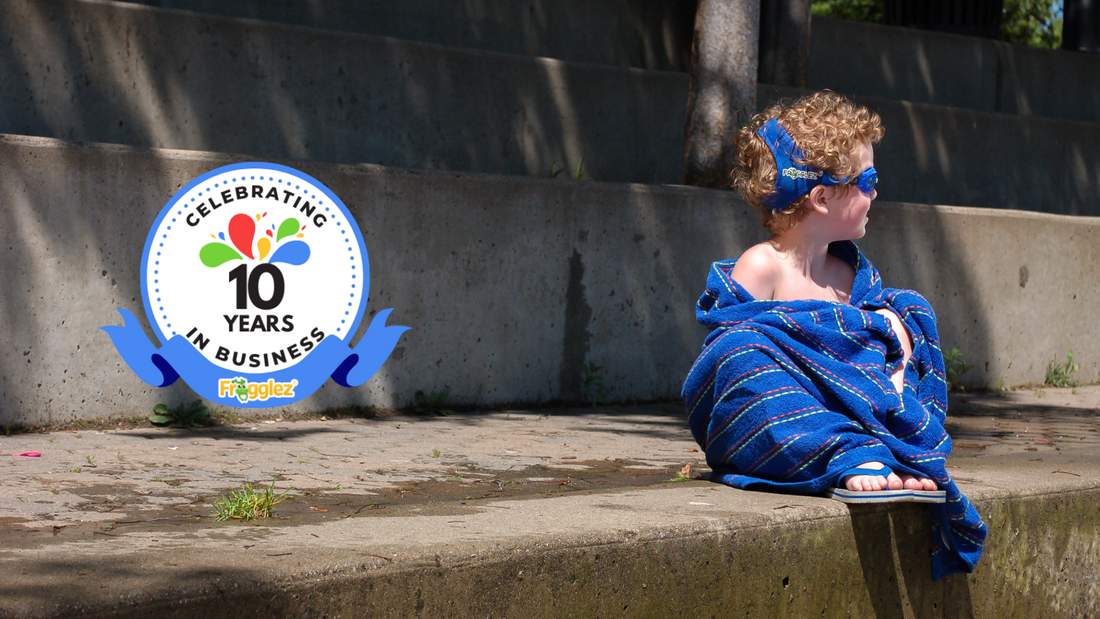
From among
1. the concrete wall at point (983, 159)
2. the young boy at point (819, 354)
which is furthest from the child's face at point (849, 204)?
the concrete wall at point (983, 159)

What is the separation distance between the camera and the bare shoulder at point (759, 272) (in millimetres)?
3176

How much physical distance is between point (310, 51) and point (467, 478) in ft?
10.8

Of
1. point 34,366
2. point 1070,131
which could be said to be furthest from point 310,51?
point 1070,131

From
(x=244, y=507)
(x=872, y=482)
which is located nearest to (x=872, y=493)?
(x=872, y=482)

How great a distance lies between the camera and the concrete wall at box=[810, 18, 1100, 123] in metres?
9.90

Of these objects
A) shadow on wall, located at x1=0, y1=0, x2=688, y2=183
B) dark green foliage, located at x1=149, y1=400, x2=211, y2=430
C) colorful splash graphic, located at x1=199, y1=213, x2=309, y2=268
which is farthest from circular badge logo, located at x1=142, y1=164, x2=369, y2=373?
shadow on wall, located at x1=0, y1=0, x2=688, y2=183

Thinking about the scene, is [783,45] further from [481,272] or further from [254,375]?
[254,375]

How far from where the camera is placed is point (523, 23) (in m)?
8.50

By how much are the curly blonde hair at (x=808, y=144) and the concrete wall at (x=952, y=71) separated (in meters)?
6.39

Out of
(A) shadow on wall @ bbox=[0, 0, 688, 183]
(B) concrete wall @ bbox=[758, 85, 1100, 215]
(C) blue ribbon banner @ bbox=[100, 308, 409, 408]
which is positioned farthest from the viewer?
(B) concrete wall @ bbox=[758, 85, 1100, 215]

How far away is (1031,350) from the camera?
739 centimetres

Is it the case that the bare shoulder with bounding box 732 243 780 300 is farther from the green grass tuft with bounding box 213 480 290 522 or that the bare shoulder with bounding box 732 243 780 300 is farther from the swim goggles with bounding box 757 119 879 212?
the green grass tuft with bounding box 213 480 290 522

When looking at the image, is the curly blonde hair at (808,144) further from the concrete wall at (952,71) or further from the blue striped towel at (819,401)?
the concrete wall at (952,71)

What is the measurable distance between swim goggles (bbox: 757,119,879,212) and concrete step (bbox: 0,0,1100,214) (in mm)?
3453
